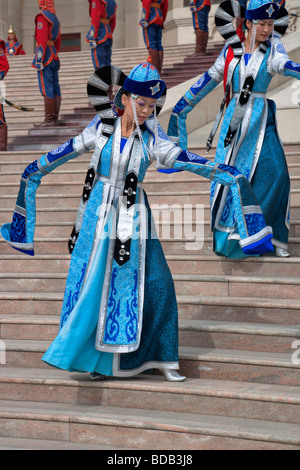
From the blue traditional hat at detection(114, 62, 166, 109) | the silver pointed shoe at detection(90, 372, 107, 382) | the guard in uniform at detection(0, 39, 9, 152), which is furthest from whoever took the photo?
the guard in uniform at detection(0, 39, 9, 152)

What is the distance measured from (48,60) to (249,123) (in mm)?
5125

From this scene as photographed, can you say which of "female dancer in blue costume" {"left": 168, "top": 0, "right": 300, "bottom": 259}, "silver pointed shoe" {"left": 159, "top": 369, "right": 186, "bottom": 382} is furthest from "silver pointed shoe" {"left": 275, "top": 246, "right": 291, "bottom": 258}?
"silver pointed shoe" {"left": 159, "top": 369, "right": 186, "bottom": 382}

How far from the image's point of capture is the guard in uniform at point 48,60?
429 inches

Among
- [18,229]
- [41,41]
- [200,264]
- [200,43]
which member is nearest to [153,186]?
[200,264]

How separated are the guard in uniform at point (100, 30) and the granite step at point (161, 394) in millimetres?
7453

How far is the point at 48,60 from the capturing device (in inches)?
430

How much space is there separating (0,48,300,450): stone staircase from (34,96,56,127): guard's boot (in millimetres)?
3793

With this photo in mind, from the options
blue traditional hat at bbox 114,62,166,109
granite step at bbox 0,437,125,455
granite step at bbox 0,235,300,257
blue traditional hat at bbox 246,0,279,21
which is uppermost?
blue traditional hat at bbox 246,0,279,21

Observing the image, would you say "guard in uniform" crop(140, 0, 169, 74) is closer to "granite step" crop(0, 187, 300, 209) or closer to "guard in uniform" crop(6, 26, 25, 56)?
"granite step" crop(0, 187, 300, 209)

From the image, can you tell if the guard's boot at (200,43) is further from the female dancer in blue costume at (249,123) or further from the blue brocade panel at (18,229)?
the blue brocade panel at (18,229)

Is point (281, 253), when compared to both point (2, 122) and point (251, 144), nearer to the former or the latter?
point (251, 144)

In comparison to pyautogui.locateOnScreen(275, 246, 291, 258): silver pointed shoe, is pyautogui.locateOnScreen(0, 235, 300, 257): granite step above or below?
below

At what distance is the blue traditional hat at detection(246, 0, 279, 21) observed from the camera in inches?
239

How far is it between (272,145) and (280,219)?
57 cm
